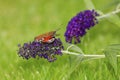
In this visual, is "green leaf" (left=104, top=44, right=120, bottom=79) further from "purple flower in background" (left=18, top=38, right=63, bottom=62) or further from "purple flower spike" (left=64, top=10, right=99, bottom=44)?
"purple flower in background" (left=18, top=38, right=63, bottom=62)

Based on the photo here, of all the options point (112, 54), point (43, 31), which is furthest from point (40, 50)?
point (43, 31)

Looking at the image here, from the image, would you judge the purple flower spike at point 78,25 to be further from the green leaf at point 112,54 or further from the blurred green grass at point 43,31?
the green leaf at point 112,54

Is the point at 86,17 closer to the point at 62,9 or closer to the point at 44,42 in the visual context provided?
the point at 44,42

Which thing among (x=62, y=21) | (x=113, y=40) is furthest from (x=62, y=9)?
(x=113, y=40)

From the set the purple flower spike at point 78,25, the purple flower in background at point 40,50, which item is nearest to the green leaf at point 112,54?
the purple flower spike at point 78,25

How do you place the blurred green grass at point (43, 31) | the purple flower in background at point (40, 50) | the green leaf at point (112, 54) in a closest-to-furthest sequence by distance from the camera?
1. the green leaf at point (112, 54)
2. the purple flower in background at point (40, 50)
3. the blurred green grass at point (43, 31)

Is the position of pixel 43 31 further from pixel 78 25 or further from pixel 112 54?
pixel 112 54

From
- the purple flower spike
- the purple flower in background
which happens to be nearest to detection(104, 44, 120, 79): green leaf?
the purple flower spike

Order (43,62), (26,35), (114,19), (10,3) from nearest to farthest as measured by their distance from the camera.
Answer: (114,19) < (43,62) < (26,35) < (10,3)
